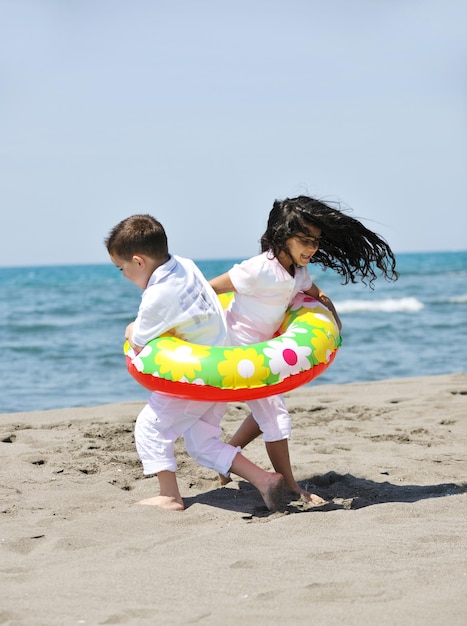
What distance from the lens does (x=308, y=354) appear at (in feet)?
12.6

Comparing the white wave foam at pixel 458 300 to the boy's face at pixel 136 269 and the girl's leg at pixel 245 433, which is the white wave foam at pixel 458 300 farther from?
the boy's face at pixel 136 269

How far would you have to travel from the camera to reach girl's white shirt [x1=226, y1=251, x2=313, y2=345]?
392 centimetres

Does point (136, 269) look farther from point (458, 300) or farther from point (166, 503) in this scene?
point (458, 300)

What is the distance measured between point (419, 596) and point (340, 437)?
9.14ft

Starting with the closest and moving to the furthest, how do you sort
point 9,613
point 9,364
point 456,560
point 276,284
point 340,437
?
point 9,613
point 456,560
point 276,284
point 340,437
point 9,364

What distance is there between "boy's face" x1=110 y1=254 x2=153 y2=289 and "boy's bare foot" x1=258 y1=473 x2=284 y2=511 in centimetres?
106

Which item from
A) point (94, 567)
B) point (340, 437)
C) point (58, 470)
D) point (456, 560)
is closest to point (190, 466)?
point (58, 470)

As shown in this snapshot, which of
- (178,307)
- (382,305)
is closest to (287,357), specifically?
(178,307)

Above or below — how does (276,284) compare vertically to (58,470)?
above

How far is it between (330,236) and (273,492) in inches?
49.3

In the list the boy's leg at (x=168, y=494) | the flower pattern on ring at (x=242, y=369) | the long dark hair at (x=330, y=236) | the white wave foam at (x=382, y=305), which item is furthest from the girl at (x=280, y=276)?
the white wave foam at (x=382, y=305)

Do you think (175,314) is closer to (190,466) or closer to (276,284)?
(276,284)

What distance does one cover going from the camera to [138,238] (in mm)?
3766

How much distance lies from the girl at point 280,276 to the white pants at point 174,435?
256 mm
